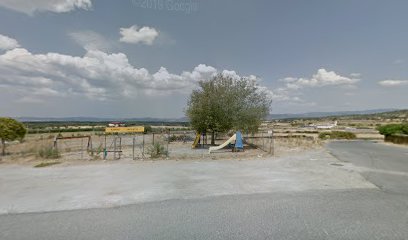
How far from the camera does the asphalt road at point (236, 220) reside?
5.20 metres

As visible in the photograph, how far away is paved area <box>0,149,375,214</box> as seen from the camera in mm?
7824

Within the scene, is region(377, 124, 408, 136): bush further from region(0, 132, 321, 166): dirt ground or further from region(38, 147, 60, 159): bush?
region(38, 147, 60, 159): bush

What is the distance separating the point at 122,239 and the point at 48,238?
1406 millimetres

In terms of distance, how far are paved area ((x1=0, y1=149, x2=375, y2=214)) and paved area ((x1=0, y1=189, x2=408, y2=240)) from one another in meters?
0.79

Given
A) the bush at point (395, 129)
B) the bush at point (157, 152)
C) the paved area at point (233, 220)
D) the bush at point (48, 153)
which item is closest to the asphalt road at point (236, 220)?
the paved area at point (233, 220)

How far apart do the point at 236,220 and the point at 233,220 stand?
0.21ft

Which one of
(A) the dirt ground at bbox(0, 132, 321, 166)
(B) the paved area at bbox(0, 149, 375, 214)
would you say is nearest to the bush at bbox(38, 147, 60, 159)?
(A) the dirt ground at bbox(0, 132, 321, 166)

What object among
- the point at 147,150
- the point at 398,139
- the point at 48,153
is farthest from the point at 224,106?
the point at 398,139

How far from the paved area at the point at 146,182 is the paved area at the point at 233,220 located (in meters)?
0.79

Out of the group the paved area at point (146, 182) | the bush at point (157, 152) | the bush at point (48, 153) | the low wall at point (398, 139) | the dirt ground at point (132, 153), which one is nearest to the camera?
the paved area at point (146, 182)

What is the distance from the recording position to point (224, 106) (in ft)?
77.7

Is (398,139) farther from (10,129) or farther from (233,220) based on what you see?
(10,129)

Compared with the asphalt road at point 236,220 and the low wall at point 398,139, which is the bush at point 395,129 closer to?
the low wall at point 398,139

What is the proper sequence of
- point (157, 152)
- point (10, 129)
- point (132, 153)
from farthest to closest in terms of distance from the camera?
1. point (132, 153)
2. point (10, 129)
3. point (157, 152)
